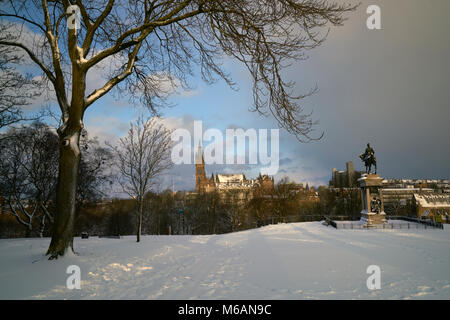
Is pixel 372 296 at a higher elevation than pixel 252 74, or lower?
lower

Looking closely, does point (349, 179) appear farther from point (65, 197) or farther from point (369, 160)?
point (65, 197)

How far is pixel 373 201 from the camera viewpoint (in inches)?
836

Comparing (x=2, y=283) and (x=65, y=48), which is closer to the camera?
(x=2, y=283)

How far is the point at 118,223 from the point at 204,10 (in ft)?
155

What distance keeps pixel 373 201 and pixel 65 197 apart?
23124 millimetres

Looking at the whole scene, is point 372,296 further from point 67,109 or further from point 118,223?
point 118,223

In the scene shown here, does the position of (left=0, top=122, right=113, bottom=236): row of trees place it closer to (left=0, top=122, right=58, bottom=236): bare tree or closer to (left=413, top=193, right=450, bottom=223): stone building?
(left=0, top=122, right=58, bottom=236): bare tree

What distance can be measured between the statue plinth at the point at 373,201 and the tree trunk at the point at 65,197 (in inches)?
869

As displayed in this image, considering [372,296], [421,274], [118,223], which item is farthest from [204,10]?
[118,223]

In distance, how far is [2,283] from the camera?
Result: 4.74 m
